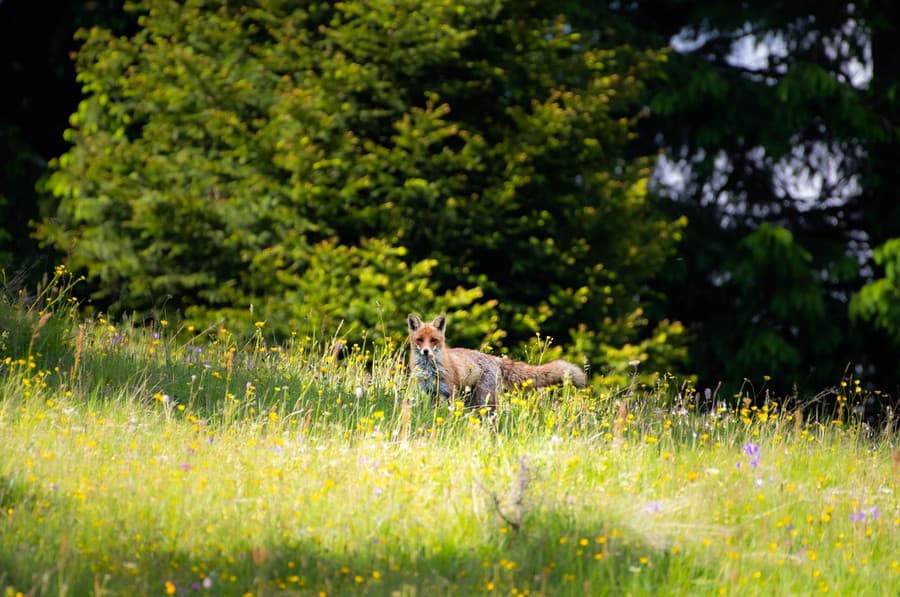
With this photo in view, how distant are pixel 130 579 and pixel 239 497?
0.97 metres

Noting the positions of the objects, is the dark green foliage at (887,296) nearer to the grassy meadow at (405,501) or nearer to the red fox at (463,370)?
the red fox at (463,370)

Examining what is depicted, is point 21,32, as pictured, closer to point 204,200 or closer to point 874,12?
point 204,200

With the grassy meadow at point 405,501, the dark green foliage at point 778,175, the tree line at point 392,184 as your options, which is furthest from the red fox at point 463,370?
the dark green foliage at point 778,175

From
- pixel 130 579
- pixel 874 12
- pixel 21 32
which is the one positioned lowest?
pixel 130 579

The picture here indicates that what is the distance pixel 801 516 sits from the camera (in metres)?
6.01

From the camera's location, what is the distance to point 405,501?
5496 millimetres

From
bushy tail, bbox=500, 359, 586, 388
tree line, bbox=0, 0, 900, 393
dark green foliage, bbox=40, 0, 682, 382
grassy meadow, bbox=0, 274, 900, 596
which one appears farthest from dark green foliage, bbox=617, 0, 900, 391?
grassy meadow, bbox=0, 274, 900, 596

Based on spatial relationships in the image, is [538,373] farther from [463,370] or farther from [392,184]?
[392,184]

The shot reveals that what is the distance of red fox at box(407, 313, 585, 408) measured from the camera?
840 centimetres

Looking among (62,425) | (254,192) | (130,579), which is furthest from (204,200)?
(130,579)

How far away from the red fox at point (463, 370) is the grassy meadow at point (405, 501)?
0.54 metres

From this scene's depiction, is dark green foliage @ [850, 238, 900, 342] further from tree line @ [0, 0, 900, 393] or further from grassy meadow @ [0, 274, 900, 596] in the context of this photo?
grassy meadow @ [0, 274, 900, 596]

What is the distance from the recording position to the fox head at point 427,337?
8.37m

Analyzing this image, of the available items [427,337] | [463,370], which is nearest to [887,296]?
[463,370]
